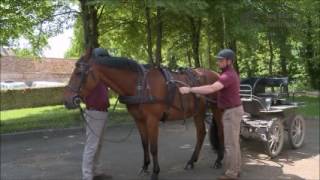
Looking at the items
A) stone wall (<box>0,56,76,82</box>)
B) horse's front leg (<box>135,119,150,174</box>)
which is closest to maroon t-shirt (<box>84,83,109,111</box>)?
horse's front leg (<box>135,119,150,174</box>)

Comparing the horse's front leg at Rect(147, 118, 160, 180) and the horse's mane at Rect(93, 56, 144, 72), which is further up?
the horse's mane at Rect(93, 56, 144, 72)

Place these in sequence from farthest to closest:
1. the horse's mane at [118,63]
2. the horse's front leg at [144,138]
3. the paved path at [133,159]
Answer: the paved path at [133,159]
the horse's front leg at [144,138]
the horse's mane at [118,63]

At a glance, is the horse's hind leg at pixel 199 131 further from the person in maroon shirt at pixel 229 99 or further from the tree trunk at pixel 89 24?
the tree trunk at pixel 89 24

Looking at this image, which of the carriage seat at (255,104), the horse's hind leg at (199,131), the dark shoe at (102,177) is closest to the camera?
the dark shoe at (102,177)

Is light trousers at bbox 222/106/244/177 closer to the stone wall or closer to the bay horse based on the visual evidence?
the bay horse

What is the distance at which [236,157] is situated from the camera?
25.3ft

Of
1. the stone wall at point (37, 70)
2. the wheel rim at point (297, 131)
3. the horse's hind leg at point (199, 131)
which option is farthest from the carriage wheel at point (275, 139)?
the stone wall at point (37, 70)

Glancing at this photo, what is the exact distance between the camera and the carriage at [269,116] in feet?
31.5

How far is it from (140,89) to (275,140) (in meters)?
3.50

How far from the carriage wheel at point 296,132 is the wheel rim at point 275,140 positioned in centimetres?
79

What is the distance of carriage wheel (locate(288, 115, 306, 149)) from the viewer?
10631 mm

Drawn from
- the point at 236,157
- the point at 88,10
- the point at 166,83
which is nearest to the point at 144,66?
the point at 166,83

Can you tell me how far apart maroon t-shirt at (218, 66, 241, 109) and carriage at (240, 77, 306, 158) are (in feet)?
6.74

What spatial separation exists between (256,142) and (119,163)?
3478 millimetres
